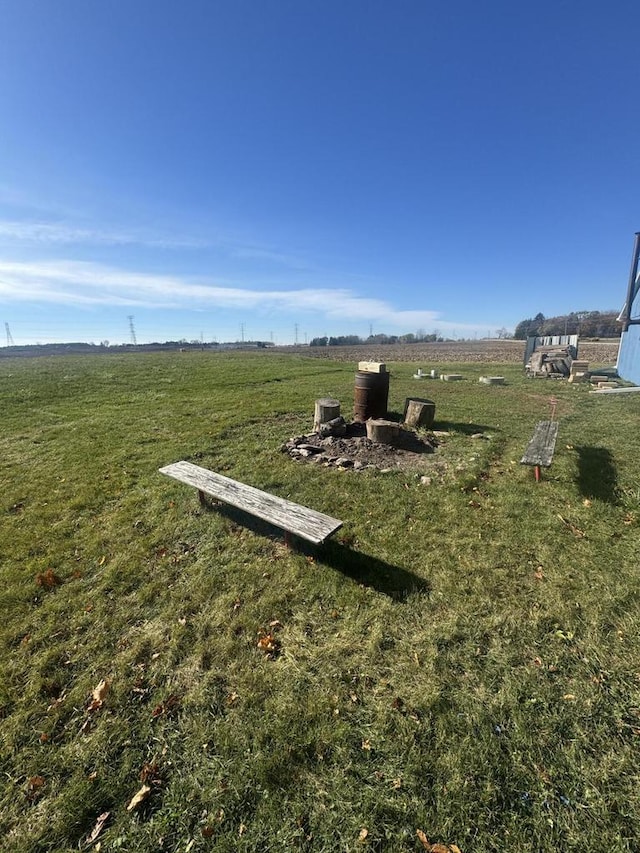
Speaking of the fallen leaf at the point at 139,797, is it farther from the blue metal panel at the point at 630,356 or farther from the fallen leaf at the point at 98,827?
the blue metal panel at the point at 630,356

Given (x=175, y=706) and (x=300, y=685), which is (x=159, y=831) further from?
(x=300, y=685)

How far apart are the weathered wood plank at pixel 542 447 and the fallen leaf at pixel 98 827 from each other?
523 cm

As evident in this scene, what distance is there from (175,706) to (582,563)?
399cm

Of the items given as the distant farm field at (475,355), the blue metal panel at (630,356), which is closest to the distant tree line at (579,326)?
the distant farm field at (475,355)

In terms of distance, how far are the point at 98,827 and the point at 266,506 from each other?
2536 mm

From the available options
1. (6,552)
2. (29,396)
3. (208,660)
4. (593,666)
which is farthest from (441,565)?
(29,396)

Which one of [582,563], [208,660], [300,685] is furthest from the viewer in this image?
[582,563]

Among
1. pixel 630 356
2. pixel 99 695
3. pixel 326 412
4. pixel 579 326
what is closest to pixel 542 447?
pixel 326 412

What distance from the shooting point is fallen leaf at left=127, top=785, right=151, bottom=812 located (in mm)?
1906

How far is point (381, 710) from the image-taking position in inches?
91.1

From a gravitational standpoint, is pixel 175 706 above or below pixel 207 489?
below

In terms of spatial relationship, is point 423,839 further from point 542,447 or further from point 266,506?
point 542,447

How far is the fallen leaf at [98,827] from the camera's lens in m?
1.81

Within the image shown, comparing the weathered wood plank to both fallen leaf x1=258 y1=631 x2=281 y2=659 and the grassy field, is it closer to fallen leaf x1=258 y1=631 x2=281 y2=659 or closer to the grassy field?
the grassy field
